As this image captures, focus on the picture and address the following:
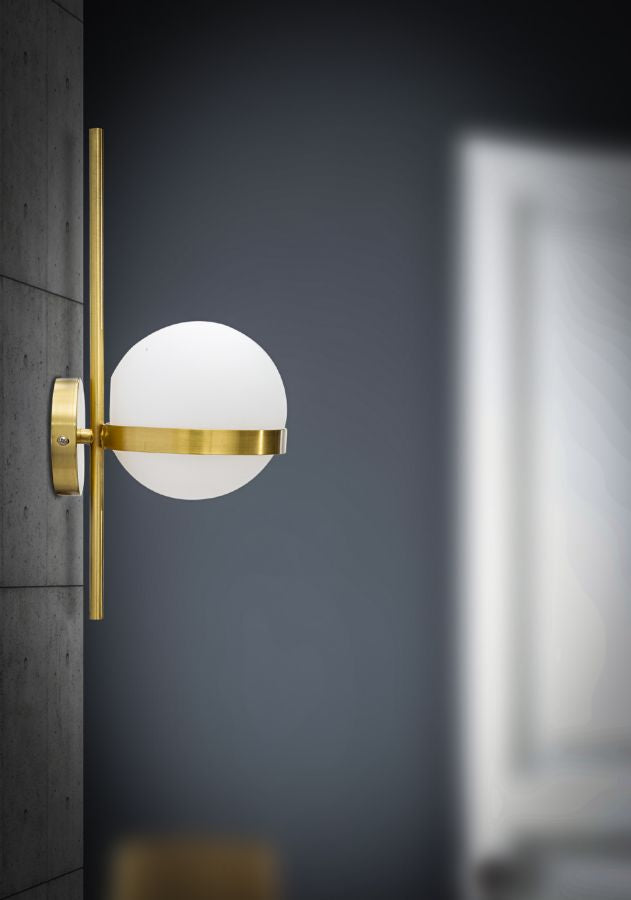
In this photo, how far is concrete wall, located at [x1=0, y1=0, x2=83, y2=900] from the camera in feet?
2.86

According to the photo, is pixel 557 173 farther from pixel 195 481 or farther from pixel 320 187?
pixel 195 481

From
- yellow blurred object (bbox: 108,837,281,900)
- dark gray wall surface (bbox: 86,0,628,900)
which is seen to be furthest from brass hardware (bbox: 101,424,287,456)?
yellow blurred object (bbox: 108,837,281,900)

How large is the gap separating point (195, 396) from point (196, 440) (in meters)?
0.04

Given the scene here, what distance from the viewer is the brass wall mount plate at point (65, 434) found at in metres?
0.91

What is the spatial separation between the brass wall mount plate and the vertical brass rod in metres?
0.02

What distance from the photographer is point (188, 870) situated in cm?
111

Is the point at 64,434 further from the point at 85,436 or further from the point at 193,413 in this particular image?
the point at 193,413

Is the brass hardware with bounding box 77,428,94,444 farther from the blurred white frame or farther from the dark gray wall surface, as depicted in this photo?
the blurred white frame

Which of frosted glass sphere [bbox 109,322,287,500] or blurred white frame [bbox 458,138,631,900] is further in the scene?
blurred white frame [bbox 458,138,631,900]

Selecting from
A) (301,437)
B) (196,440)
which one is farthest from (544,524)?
(196,440)

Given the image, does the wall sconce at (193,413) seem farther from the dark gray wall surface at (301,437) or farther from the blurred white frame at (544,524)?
the blurred white frame at (544,524)

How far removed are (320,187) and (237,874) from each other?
0.75m

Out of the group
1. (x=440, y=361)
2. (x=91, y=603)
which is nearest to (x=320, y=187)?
(x=440, y=361)

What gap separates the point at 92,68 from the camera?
112cm
